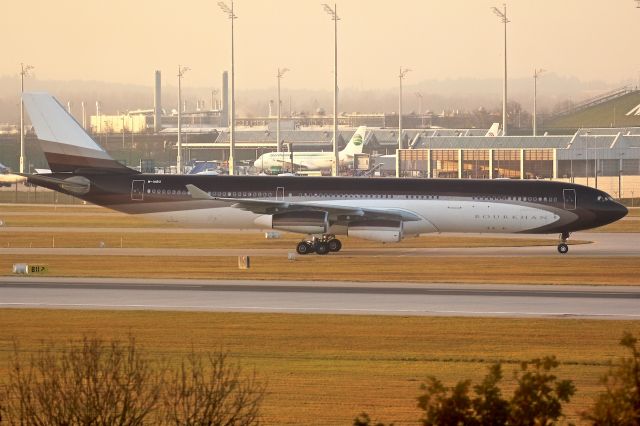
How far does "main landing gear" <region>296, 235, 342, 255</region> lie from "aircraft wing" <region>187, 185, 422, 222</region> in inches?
55.2

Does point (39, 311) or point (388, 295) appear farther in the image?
point (388, 295)

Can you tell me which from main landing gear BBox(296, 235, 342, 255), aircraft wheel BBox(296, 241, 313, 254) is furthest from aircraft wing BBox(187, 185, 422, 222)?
aircraft wheel BBox(296, 241, 313, 254)

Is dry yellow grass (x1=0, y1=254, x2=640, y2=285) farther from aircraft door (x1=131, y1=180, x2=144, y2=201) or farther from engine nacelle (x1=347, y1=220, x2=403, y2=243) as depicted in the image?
aircraft door (x1=131, y1=180, x2=144, y2=201)

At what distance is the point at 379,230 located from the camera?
190 ft

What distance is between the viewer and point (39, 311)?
36688 mm

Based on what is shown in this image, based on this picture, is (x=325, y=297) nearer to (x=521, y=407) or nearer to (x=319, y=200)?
(x=319, y=200)

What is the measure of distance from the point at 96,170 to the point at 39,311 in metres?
25.7

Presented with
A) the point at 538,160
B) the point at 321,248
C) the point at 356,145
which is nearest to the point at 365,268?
the point at 321,248

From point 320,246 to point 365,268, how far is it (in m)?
7.71

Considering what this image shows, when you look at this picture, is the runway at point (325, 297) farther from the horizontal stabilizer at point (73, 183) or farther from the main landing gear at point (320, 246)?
the horizontal stabilizer at point (73, 183)

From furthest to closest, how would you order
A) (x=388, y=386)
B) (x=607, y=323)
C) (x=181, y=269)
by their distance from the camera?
(x=181, y=269) < (x=607, y=323) < (x=388, y=386)

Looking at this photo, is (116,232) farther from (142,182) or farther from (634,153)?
(634,153)

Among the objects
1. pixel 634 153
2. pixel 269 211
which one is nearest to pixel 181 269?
pixel 269 211

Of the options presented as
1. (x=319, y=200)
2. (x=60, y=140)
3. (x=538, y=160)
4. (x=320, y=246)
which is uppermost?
(x=538, y=160)
